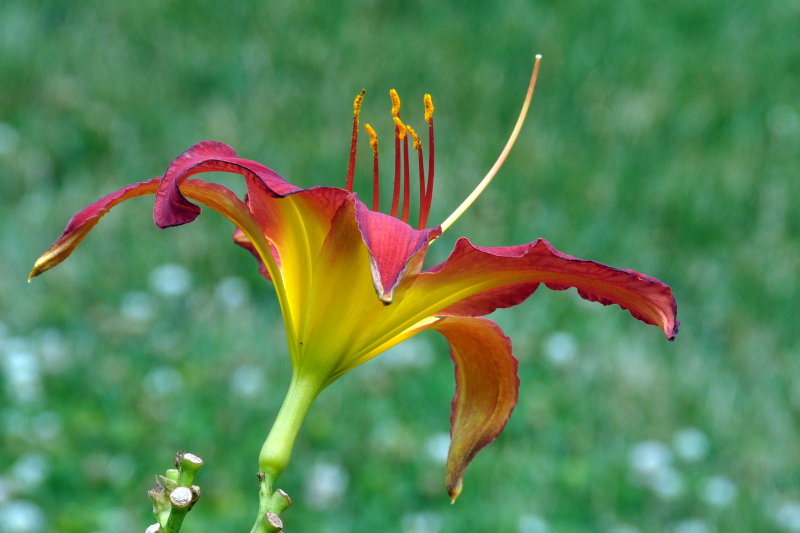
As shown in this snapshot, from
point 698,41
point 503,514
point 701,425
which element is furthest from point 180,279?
point 698,41

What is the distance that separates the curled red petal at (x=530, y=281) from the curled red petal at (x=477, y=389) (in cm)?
4

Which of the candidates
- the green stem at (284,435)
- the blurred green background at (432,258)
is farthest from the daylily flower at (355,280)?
the blurred green background at (432,258)

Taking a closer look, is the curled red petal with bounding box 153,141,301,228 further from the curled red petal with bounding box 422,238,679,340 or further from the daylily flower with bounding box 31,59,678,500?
the curled red petal with bounding box 422,238,679,340

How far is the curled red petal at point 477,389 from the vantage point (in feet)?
2.80

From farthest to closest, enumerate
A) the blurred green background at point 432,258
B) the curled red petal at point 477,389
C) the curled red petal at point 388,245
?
the blurred green background at point 432,258 < the curled red petal at point 477,389 < the curled red petal at point 388,245

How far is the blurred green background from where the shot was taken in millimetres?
2689

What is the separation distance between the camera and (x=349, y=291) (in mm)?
781

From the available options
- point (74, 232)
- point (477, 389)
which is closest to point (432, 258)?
point (477, 389)

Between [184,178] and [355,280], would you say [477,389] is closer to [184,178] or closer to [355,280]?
[355,280]

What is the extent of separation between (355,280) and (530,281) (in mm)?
132

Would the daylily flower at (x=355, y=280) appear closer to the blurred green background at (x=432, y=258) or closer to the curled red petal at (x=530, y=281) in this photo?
the curled red petal at (x=530, y=281)

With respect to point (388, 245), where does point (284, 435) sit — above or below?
below

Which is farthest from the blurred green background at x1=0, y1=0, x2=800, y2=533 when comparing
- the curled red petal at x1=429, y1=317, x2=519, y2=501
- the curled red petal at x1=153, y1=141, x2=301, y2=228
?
the curled red petal at x1=153, y1=141, x2=301, y2=228

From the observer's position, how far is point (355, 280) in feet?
2.56
